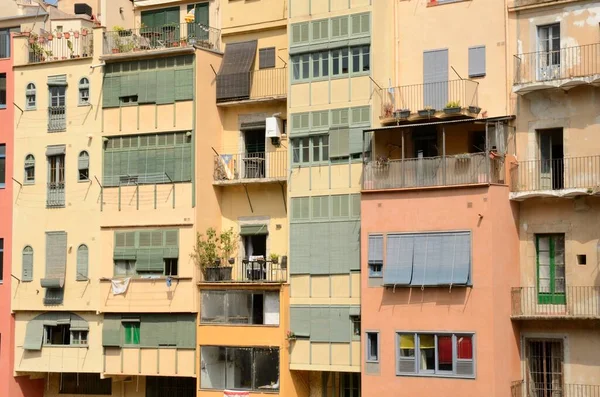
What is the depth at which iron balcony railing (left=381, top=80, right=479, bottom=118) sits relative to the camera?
134 ft

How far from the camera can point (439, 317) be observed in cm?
3900

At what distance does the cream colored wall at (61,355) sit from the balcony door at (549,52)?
18239 mm

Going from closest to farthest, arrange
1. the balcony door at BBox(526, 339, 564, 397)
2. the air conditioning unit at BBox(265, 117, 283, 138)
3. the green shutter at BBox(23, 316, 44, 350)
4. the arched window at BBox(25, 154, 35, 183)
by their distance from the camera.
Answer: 1. the balcony door at BBox(526, 339, 564, 397)
2. the air conditioning unit at BBox(265, 117, 283, 138)
3. the green shutter at BBox(23, 316, 44, 350)
4. the arched window at BBox(25, 154, 35, 183)

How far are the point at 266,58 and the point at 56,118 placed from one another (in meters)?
8.37

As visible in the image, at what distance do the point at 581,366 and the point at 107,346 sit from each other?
16970 mm

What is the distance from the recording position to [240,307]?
1734 inches

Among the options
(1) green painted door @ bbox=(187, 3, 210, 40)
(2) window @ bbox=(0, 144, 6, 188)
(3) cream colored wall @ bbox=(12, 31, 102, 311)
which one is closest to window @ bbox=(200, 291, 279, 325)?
(3) cream colored wall @ bbox=(12, 31, 102, 311)

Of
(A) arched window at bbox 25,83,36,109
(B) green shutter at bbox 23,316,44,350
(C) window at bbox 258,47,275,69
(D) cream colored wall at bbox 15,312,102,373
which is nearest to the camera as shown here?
(C) window at bbox 258,47,275,69

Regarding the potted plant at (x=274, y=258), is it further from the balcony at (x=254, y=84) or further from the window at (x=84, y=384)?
the window at (x=84, y=384)

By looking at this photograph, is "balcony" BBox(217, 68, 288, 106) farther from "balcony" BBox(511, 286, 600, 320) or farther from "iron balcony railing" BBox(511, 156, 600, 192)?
"balcony" BBox(511, 286, 600, 320)

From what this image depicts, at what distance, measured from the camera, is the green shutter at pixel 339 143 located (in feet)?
139

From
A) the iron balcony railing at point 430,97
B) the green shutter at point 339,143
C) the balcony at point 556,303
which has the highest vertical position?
the iron balcony railing at point 430,97

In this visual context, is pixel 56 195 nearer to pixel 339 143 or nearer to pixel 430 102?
pixel 339 143

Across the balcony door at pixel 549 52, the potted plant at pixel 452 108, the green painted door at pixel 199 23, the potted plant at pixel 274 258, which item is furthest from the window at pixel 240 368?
the balcony door at pixel 549 52
